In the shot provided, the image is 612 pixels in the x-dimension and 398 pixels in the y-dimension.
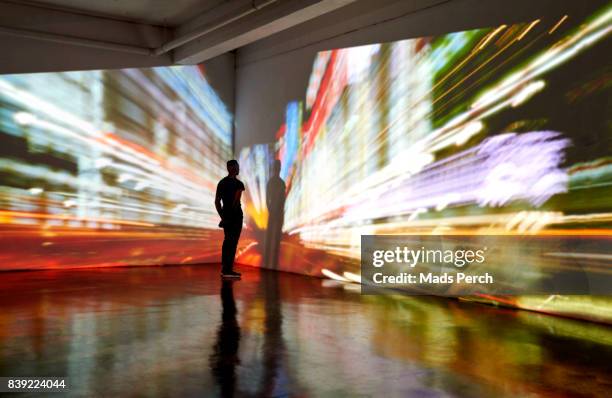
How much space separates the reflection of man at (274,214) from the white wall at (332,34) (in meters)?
0.54

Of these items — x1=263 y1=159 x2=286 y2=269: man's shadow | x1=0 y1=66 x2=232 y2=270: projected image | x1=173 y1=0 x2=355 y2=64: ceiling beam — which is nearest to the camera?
x1=173 y1=0 x2=355 y2=64: ceiling beam

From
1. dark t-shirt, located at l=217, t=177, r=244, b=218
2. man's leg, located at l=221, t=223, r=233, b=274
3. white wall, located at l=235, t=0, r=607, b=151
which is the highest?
white wall, located at l=235, t=0, r=607, b=151

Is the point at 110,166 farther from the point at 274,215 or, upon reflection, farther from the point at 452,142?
the point at 452,142

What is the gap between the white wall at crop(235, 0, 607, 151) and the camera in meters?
5.00

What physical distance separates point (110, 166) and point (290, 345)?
513cm

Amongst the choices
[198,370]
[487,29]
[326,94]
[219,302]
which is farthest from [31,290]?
[487,29]

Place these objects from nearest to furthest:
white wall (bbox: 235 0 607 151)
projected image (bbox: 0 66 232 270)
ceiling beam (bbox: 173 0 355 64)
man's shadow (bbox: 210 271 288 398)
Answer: man's shadow (bbox: 210 271 288 398), white wall (bbox: 235 0 607 151), ceiling beam (bbox: 173 0 355 64), projected image (bbox: 0 66 232 270)

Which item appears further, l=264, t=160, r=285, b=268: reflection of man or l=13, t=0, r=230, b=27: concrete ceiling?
l=264, t=160, r=285, b=268: reflection of man

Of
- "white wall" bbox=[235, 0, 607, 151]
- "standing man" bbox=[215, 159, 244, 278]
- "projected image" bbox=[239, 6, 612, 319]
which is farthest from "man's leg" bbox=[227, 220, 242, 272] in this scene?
"white wall" bbox=[235, 0, 607, 151]

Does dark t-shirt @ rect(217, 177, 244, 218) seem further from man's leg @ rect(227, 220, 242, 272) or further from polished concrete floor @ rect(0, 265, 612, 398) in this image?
polished concrete floor @ rect(0, 265, 612, 398)

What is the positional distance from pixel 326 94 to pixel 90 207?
10.3 feet

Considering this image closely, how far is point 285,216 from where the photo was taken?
300 inches

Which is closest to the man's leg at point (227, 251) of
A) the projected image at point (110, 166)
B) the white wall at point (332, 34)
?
the white wall at point (332, 34)

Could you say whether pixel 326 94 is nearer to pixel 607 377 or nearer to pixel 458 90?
pixel 458 90
